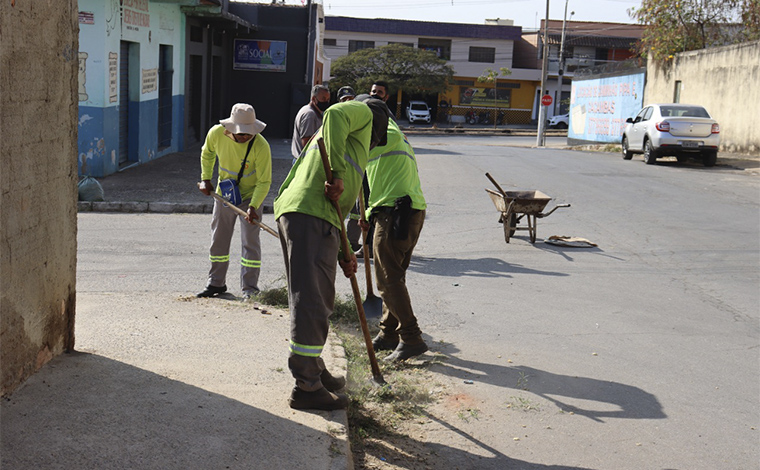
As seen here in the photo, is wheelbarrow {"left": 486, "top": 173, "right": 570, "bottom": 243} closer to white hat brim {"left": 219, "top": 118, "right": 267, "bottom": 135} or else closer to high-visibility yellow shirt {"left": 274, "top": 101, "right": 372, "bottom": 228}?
white hat brim {"left": 219, "top": 118, "right": 267, "bottom": 135}

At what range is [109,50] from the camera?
1545 cm

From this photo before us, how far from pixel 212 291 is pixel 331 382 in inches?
116

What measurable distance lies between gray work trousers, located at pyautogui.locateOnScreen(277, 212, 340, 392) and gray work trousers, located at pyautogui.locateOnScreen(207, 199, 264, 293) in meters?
3.03

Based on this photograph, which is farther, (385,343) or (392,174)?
Answer: (385,343)

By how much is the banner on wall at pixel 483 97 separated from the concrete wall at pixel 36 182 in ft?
203

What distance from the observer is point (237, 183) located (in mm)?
7441

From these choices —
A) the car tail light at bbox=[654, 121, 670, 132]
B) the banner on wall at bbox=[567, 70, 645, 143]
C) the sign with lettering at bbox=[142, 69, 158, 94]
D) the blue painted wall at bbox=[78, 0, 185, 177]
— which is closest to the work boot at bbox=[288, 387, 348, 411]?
the blue painted wall at bbox=[78, 0, 185, 177]

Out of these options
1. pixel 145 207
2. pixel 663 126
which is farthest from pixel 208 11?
pixel 663 126

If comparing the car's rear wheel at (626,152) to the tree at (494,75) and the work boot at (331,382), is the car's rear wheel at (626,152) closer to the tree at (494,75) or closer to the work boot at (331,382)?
the work boot at (331,382)

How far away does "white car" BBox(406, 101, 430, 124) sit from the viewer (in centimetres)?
5881

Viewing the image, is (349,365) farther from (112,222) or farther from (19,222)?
(112,222)

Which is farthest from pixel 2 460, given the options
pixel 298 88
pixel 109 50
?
pixel 298 88

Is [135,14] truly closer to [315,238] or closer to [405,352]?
[405,352]

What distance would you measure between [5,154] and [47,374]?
1.28 metres
